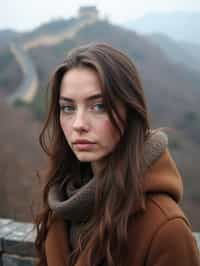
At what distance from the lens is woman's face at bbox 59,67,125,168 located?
1211mm

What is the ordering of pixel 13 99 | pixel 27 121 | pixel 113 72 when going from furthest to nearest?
pixel 13 99 < pixel 27 121 < pixel 113 72

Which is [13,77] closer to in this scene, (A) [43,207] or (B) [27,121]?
(B) [27,121]

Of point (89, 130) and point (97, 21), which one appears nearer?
point (89, 130)

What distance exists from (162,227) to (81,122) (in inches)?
19.1

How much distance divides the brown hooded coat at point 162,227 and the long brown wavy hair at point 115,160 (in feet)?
0.18

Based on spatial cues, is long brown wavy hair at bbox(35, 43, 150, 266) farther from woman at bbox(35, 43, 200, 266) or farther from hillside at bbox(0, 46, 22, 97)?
hillside at bbox(0, 46, 22, 97)

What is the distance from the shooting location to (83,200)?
1284 millimetres

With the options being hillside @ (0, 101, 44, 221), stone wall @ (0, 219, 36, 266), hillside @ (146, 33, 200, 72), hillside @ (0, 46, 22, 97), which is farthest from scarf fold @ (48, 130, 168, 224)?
hillside @ (146, 33, 200, 72)

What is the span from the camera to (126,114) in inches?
49.3

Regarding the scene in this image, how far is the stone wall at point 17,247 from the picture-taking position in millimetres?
2164

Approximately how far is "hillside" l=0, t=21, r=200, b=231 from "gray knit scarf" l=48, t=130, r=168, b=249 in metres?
14.9

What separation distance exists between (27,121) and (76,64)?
71.2 feet

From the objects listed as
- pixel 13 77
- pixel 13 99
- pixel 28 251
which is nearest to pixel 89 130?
pixel 28 251

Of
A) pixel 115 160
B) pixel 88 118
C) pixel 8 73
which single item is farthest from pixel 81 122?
pixel 8 73
